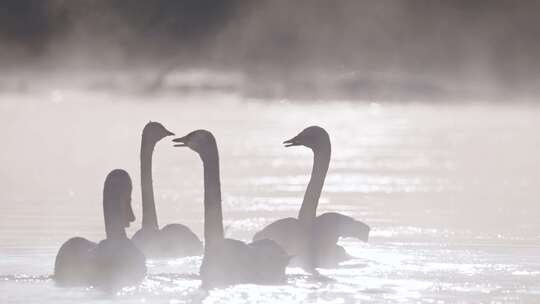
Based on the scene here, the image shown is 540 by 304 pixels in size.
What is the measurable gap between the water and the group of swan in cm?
31

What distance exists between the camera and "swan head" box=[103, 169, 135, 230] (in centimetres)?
2350

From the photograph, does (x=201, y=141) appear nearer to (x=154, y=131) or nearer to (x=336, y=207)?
(x=154, y=131)

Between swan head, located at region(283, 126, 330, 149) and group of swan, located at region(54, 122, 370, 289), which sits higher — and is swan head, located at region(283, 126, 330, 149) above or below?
above

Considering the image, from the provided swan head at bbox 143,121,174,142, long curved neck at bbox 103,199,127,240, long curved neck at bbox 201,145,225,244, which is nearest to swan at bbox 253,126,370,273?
long curved neck at bbox 201,145,225,244

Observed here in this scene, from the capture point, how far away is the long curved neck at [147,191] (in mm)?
26344

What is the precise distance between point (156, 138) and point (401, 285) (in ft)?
20.6

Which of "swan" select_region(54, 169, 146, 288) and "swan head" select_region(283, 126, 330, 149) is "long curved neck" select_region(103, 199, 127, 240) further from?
"swan head" select_region(283, 126, 330, 149)

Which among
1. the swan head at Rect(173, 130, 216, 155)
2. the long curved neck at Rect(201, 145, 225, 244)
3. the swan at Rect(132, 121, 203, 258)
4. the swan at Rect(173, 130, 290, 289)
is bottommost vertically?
the swan at Rect(173, 130, 290, 289)

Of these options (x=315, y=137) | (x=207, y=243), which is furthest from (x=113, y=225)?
(x=315, y=137)

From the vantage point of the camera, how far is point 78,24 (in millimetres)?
80750

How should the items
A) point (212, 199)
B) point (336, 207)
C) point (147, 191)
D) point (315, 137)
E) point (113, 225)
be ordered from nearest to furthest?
point (113, 225) → point (212, 199) → point (147, 191) → point (315, 137) → point (336, 207)

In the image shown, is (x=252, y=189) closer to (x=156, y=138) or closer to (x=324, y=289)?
(x=156, y=138)

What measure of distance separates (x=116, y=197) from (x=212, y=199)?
1328 millimetres

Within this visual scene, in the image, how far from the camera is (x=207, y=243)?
2370 centimetres
